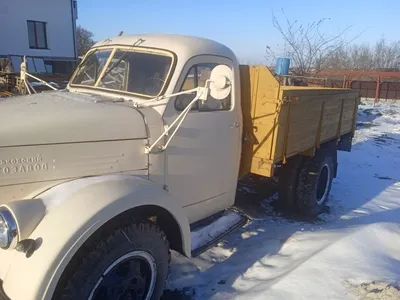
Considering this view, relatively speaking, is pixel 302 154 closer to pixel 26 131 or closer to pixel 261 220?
pixel 261 220

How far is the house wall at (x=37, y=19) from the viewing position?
23.3 metres

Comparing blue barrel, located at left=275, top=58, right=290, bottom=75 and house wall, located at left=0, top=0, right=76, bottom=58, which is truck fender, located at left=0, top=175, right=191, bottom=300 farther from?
house wall, located at left=0, top=0, right=76, bottom=58

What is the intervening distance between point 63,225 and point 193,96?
5.39 feet

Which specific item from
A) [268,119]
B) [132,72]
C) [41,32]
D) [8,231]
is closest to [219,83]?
[132,72]

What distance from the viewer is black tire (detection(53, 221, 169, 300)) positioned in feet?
8.01

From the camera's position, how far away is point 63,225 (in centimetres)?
235

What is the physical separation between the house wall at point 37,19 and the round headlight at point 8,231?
24.1 meters

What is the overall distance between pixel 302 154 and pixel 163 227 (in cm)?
275

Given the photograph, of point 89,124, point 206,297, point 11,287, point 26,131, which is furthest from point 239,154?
point 11,287

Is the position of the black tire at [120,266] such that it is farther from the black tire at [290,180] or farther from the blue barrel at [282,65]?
the blue barrel at [282,65]

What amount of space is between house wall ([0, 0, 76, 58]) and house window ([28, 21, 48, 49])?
24cm

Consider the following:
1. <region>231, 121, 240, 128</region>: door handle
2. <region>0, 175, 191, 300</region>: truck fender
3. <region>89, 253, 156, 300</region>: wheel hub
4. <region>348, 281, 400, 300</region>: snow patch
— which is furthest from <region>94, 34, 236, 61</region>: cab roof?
<region>348, 281, 400, 300</region>: snow patch

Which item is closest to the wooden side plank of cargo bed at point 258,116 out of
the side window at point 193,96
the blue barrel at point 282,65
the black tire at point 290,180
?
the side window at point 193,96

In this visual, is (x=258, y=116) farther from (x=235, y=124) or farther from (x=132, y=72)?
(x=132, y=72)
